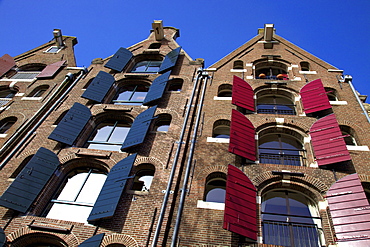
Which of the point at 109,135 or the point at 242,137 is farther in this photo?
the point at 109,135

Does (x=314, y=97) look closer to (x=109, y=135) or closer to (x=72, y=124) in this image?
(x=109, y=135)

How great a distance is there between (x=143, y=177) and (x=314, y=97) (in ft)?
31.4

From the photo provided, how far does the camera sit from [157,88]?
60.8 feet

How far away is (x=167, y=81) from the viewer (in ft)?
62.6

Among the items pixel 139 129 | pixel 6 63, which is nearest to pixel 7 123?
pixel 6 63

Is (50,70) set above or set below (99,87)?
above

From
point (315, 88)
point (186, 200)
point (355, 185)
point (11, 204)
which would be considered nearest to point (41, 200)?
point (11, 204)

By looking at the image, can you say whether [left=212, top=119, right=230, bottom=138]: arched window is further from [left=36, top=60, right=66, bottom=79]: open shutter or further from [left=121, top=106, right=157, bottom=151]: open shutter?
[left=36, top=60, right=66, bottom=79]: open shutter

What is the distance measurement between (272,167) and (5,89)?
18.4 metres

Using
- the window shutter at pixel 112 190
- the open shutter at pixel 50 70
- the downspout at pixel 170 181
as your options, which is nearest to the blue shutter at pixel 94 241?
the window shutter at pixel 112 190

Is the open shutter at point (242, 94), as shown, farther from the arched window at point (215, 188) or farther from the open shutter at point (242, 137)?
the arched window at point (215, 188)

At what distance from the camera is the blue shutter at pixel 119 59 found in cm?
2162

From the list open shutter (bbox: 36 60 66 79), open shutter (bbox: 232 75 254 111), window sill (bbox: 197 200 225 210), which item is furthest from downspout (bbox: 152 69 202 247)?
open shutter (bbox: 36 60 66 79)

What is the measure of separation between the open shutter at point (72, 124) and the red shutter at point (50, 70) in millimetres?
6236
